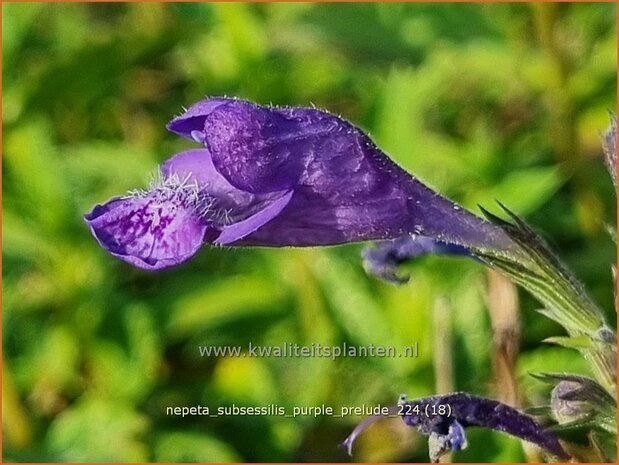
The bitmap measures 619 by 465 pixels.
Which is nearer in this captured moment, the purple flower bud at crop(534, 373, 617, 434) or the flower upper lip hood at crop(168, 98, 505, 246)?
the flower upper lip hood at crop(168, 98, 505, 246)

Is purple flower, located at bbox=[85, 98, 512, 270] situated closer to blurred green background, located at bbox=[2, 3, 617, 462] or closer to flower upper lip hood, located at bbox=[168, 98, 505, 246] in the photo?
flower upper lip hood, located at bbox=[168, 98, 505, 246]

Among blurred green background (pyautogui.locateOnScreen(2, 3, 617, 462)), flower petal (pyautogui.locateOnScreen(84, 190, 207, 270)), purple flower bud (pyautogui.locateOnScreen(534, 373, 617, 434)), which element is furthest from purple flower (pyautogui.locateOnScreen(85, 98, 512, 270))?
blurred green background (pyautogui.locateOnScreen(2, 3, 617, 462))

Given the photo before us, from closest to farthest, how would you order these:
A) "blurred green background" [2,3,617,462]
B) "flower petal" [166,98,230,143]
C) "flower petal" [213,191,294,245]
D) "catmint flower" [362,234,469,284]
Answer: "flower petal" [213,191,294,245] → "flower petal" [166,98,230,143] → "catmint flower" [362,234,469,284] → "blurred green background" [2,3,617,462]

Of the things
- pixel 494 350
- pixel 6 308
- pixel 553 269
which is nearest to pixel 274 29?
pixel 6 308

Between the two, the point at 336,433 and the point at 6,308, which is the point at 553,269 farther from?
the point at 6,308

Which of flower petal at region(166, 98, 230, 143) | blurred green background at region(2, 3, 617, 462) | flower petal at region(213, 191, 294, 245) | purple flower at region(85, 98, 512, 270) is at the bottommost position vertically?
flower petal at region(213, 191, 294, 245)

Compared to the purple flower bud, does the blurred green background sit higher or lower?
higher

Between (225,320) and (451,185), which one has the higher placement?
(451,185)

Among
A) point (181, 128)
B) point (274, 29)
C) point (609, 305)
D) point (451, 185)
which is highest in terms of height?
point (274, 29)

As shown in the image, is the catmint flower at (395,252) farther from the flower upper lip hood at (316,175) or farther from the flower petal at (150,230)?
the flower petal at (150,230)
